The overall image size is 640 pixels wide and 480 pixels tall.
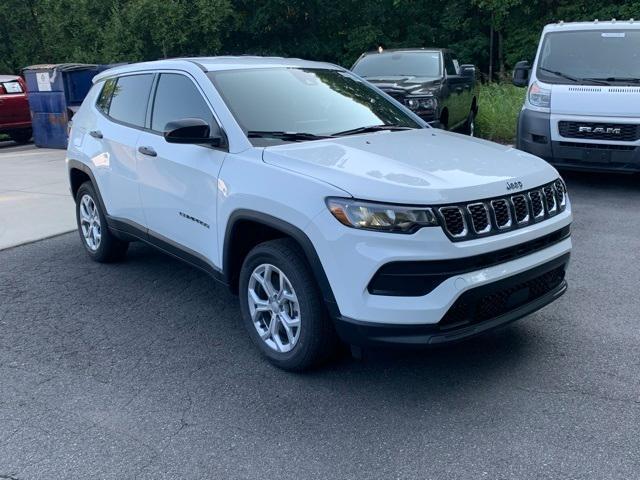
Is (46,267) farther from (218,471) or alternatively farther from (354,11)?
(354,11)

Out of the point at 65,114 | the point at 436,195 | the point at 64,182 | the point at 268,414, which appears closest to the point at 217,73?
the point at 436,195

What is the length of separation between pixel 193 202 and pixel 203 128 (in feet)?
1.71

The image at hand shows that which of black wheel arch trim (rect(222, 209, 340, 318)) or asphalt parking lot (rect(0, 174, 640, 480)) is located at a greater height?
black wheel arch trim (rect(222, 209, 340, 318))

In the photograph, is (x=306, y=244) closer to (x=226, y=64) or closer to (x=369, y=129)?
(x=369, y=129)

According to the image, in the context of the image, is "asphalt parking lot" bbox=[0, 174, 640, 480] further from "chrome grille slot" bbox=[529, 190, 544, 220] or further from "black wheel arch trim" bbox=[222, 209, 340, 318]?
"chrome grille slot" bbox=[529, 190, 544, 220]

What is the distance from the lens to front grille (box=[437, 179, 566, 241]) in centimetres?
322

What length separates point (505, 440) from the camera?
3076 millimetres

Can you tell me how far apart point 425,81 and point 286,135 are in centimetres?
667

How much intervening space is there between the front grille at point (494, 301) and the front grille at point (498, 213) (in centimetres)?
30

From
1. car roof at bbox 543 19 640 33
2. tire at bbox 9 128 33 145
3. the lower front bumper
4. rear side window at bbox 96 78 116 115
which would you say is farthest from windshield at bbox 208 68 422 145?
tire at bbox 9 128 33 145

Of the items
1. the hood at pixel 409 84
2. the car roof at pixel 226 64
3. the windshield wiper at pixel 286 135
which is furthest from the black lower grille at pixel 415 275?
the hood at pixel 409 84

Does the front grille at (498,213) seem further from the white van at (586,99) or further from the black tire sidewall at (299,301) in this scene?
the white van at (586,99)

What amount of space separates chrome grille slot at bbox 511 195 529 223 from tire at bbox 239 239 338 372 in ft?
3.65

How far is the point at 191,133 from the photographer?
4.00m
